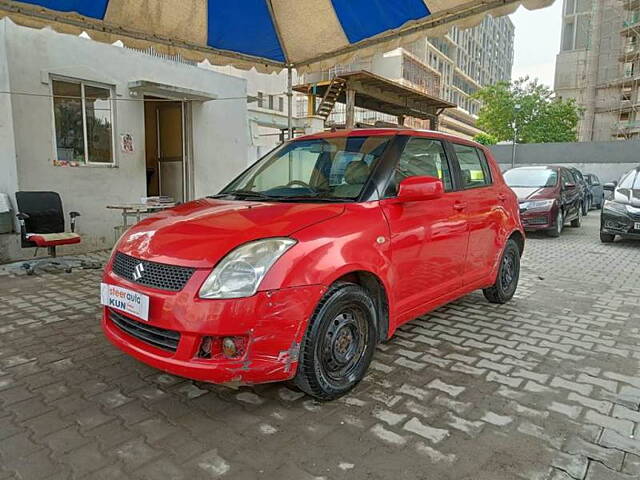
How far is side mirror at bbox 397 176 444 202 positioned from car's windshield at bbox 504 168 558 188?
28.6 ft

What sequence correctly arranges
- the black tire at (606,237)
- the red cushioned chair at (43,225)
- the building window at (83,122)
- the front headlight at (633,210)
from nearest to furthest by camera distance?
the red cushioned chair at (43,225) < the building window at (83,122) < the front headlight at (633,210) < the black tire at (606,237)

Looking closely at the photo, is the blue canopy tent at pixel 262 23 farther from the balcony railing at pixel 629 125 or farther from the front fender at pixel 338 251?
the balcony railing at pixel 629 125

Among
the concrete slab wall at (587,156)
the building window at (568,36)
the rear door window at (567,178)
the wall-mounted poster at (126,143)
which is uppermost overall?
the building window at (568,36)

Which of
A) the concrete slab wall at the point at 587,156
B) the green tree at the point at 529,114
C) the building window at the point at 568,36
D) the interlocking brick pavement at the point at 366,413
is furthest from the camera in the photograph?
the building window at the point at 568,36

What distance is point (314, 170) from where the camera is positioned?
12.4ft

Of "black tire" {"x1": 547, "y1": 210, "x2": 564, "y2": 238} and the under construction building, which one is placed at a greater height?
the under construction building

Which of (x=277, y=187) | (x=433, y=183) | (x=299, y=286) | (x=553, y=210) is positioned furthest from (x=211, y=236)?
(x=553, y=210)

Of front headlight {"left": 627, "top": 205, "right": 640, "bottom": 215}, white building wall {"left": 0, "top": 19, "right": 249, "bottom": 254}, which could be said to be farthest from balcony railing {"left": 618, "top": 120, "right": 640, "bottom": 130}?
white building wall {"left": 0, "top": 19, "right": 249, "bottom": 254}

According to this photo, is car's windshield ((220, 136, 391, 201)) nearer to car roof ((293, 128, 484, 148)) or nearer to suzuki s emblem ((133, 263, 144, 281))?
car roof ((293, 128, 484, 148))

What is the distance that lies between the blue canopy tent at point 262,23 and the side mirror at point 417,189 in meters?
2.32

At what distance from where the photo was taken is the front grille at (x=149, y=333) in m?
2.58

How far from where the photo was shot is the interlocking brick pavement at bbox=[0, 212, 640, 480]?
2.28 meters

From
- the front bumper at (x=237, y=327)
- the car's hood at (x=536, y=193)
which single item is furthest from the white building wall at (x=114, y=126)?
the car's hood at (x=536, y=193)

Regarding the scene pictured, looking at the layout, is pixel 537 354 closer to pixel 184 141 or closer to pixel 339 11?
pixel 339 11
